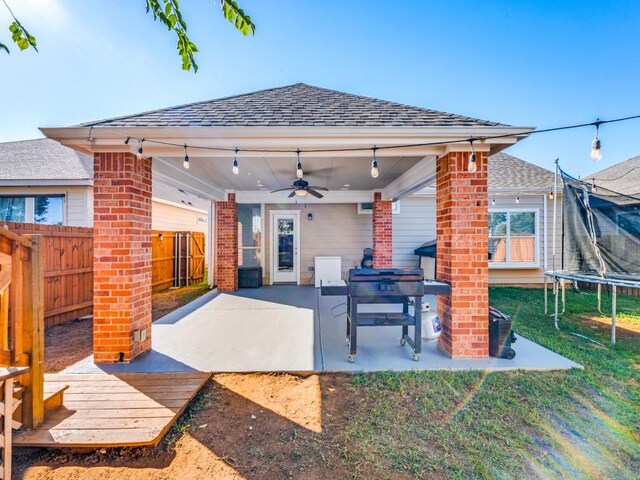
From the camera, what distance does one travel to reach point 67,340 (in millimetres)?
4297

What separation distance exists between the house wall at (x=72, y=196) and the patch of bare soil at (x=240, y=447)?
6.53 m

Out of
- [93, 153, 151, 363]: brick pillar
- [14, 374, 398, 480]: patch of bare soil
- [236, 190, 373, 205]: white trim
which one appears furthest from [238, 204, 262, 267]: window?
[14, 374, 398, 480]: patch of bare soil

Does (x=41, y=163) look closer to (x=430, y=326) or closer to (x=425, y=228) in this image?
(x=430, y=326)

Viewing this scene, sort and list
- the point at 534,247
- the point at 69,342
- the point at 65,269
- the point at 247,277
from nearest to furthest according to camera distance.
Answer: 1. the point at 69,342
2. the point at 65,269
3. the point at 247,277
4. the point at 534,247

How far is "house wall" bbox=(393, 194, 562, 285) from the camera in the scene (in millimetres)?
8719

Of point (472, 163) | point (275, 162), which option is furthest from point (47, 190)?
point (472, 163)

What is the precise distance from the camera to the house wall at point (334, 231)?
353 inches

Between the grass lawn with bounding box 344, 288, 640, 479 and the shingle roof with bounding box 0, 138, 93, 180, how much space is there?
821 centimetres

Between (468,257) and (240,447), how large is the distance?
10.2 feet

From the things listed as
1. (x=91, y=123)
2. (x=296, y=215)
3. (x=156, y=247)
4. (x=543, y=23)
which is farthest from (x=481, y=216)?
(x=156, y=247)

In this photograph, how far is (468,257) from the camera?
3.44 meters

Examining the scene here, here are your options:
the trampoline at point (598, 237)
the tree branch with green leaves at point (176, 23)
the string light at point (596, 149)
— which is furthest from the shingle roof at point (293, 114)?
the trampoline at point (598, 237)

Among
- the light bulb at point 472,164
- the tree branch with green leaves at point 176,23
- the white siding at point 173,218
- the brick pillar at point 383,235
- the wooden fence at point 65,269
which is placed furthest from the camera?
the white siding at point 173,218

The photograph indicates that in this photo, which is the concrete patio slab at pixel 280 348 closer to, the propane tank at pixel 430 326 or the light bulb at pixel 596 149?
the propane tank at pixel 430 326
